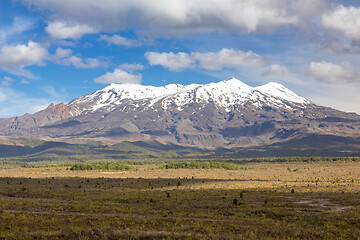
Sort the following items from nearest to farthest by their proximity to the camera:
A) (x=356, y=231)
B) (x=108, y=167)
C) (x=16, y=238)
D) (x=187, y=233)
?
(x=16, y=238) → (x=187, y=233) → (x=356, y=231) → (x=108, y=167)

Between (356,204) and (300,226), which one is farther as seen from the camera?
(356,204)

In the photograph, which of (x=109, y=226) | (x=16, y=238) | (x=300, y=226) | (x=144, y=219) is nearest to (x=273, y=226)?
(x=300, y=226)

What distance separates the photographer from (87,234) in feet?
80.4

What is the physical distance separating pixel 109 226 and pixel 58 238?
15.3 ft

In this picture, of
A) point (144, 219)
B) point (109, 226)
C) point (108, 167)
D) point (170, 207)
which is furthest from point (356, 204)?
point (108, 167)

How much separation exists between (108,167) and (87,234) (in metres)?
179

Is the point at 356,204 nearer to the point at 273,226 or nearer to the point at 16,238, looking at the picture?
the point at 273,226

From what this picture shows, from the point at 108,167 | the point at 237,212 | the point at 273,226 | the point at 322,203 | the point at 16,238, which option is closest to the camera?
the point at 16,238

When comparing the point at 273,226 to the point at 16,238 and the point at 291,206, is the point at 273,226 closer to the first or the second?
the point at 291,206

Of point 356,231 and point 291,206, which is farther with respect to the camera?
point 291,206

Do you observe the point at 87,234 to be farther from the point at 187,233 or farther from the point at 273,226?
the point at 273,226

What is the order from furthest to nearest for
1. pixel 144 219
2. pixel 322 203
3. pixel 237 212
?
pixel 322 203
pixel 237 212
pixel 144 219

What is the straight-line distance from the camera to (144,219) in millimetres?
31797

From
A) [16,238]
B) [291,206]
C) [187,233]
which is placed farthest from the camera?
[291,206]
